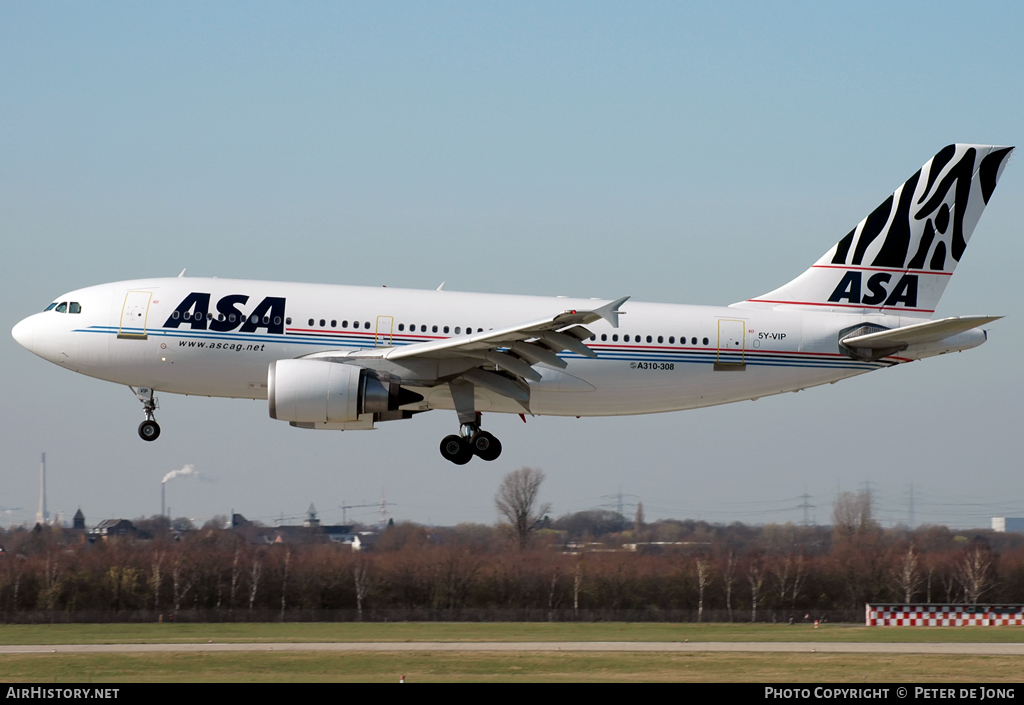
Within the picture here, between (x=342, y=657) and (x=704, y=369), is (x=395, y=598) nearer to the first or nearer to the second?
(x=342, y=657)

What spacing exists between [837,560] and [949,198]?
20403 mm

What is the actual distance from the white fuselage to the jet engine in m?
0.96

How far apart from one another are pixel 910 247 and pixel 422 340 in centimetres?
1387

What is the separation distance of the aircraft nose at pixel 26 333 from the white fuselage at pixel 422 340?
0.16 ft

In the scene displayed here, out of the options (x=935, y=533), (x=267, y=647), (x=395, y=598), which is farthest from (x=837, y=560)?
(x=267, y=647)

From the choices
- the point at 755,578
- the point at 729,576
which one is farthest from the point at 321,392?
the point at 755,578

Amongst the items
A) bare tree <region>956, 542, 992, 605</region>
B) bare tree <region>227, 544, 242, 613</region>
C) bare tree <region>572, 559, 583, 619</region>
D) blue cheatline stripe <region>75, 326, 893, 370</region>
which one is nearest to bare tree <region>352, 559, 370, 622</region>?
bare tree <region>227, 544, 242, 613</region>

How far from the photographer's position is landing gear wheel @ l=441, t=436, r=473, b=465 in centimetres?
3008

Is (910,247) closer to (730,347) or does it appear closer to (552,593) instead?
(730,347)

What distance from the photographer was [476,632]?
3791 cm

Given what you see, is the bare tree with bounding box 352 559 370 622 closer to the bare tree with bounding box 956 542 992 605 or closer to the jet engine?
the jet engine

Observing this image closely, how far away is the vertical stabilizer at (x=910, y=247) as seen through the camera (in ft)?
105
